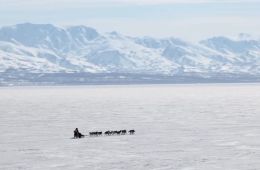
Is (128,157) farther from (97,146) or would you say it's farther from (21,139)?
(21,139)

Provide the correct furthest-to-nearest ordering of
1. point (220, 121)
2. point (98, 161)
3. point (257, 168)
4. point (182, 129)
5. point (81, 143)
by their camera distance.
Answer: point (220, 121), point (182, 129), point (81, 143), point (98, 161), point (257, 168)

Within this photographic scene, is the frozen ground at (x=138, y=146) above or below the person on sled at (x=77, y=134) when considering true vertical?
below

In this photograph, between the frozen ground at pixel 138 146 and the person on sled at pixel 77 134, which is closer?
the frozen ground at pixel 138 146

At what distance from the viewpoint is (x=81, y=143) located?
194 feet

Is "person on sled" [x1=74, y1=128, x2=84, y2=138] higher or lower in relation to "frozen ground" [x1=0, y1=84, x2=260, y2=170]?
higher

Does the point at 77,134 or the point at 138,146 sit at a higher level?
the point at 77,134

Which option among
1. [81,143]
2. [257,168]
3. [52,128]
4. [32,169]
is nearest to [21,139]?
[81,143]

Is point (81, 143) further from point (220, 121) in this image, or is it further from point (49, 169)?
point (220, 121)

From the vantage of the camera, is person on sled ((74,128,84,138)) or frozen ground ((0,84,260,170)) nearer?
frozen ground ((0,84,260,170))

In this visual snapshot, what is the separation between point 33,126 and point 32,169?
112ft

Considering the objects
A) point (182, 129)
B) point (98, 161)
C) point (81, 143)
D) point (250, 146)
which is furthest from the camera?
point (182, 129)

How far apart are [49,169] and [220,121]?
143 ft

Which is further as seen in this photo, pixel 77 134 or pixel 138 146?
pixel 77 134

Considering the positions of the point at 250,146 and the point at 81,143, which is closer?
the point at 250,146
